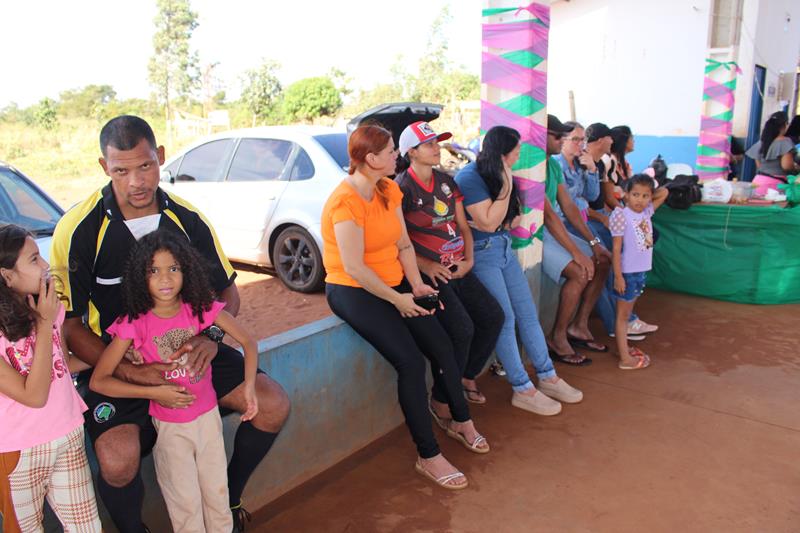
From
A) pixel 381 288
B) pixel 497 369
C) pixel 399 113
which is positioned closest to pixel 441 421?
pixel 497 369

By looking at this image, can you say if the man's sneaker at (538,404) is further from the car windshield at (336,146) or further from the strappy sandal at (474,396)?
the car windshield at (336,146)

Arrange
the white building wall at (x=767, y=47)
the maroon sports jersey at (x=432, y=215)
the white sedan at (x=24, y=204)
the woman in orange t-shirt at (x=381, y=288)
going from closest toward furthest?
the woman in orange t-shirt at (x=381, y=288) → the maroon sports jersey at (x=432, y=215) → the white sedan at (x=24, y=204) → the white building wall at (x=767, y=47)

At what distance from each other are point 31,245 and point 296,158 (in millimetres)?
4532

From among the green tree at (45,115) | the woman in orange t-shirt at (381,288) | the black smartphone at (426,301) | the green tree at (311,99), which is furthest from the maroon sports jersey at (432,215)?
the green tree at (311,99)

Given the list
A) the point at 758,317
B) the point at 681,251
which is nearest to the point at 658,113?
the point at 681,251

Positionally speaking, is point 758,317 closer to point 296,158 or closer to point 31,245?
point 296,158

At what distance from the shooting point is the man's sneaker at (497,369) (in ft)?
14.7

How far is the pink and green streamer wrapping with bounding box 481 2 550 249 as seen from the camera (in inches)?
164

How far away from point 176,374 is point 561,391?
2.63 m

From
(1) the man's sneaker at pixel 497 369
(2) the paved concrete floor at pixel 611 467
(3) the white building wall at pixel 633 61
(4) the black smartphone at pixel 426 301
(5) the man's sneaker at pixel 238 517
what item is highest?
(3) the white building wall at pixel 633 61

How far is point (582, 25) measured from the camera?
12.5 meters

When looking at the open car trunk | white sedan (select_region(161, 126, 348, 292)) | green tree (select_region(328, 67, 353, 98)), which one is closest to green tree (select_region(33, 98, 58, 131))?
green tree (select_region(328, 67, 353, 98))

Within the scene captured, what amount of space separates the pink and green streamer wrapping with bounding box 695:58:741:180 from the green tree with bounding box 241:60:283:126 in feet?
79.8

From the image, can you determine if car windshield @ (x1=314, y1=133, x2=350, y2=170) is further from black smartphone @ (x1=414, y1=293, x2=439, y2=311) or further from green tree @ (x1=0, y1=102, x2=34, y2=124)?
green tree @ (x1=0, y1=102, x2=34, y2=124)
